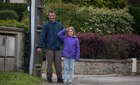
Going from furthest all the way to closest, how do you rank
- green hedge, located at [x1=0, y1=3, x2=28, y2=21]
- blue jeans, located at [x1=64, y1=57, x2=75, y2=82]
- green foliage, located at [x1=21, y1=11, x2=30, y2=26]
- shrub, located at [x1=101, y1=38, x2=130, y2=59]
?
green hedge, located at [x1=0, y1=3, x2=28, y2=21] < green foliage, located at [x1=21, y1=11, x2=30, y2=26] < shrub, located at [x1=101, y1=38, x2=130, y2=59] < blue jeans, located at [x1=64, y1=57, x2=75, y2=82]

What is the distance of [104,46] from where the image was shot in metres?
19.3

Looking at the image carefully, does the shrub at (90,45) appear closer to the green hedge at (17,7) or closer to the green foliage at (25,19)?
the green foliage at (25,19)

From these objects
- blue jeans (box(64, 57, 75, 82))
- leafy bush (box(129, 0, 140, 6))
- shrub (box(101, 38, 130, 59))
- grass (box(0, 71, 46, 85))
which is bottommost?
grass (box(0, 71, 46, 85))

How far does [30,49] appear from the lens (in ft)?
49.3

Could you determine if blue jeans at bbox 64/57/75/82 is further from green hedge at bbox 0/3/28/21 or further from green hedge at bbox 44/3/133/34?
green hedge at bbox 0/3/28/21

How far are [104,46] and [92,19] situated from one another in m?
2.89

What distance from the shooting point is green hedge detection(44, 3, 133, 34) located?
2181 centimetres

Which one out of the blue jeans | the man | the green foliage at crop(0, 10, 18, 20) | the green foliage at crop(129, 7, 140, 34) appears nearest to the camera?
the blue jeans

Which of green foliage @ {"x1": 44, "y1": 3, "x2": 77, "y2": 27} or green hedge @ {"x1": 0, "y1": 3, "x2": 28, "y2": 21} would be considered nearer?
green foliage @ {"x1": 44, "y1": 3, "x2": 77, "y2": 27}

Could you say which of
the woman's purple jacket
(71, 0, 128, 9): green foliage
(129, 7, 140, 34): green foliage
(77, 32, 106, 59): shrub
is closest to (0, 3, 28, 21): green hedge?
(71, 0, 128, 9): green foliage

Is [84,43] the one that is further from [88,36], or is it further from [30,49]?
[30,49]

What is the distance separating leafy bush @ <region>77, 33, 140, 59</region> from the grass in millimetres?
4870

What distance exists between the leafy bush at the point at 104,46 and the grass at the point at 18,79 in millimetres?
4870

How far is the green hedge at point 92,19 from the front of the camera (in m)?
21.8
